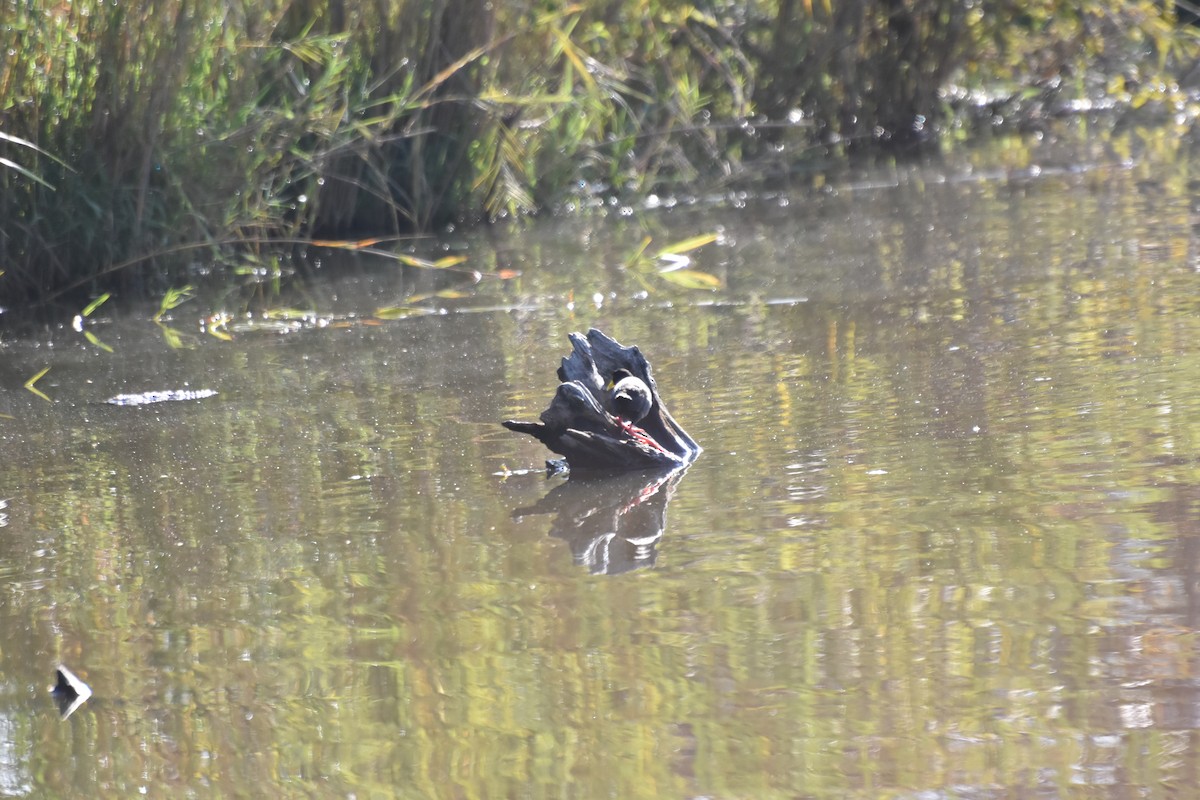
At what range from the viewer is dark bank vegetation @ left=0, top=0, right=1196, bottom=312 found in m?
6.52

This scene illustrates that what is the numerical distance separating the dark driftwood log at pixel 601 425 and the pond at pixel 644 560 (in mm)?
79

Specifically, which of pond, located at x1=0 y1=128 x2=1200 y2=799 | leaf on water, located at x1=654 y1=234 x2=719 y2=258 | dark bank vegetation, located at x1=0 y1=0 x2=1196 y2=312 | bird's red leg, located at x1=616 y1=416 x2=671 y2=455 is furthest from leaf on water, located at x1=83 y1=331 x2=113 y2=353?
Answer: bird's red leg, located at x1=616 y1=416 x2=671 y2=455

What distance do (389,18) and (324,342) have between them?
8.59ft

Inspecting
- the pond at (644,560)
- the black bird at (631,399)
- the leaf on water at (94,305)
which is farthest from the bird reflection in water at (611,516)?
the leaf on water at (94,305)

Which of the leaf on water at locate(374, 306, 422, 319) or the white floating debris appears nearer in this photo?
the white floating debris

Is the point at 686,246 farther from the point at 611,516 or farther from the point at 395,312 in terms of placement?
the point at 611,516

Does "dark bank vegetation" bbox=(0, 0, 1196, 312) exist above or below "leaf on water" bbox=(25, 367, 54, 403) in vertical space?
above

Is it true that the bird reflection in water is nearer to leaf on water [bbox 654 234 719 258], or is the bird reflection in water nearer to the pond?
the pond

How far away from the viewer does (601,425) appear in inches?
146

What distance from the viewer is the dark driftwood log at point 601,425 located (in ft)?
12.1

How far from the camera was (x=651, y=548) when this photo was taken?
316 centimetres

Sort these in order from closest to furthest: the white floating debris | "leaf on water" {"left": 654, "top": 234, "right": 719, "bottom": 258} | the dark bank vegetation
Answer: the white floating debris < "leaf on water" {"left": 654, "top": 234, "right": 719, "bottom": 258} < the dark bank vegetation

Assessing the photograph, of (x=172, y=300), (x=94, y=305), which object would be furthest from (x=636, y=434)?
(x=172, y=300)

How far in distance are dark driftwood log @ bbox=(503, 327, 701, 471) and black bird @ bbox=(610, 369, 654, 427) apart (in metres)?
0.02
